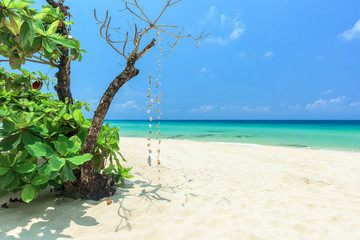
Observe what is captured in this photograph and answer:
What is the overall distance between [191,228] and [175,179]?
1.53m

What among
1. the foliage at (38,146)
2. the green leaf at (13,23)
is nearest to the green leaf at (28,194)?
the foliage at (38,146)

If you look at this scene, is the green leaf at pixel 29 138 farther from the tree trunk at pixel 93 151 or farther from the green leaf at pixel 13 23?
the green leaf at pixel 13 23

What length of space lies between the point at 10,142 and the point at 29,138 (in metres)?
0.18

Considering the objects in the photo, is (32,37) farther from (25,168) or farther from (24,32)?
(25,168)

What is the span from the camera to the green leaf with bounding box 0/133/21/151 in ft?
5.91

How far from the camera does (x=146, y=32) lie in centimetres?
242

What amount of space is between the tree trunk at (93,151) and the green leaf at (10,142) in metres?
0.61

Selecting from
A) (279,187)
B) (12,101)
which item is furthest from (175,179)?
(12,101)

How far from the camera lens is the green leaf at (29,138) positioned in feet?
5.95

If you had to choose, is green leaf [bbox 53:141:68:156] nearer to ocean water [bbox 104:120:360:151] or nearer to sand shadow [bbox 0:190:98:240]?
sand shadow [bbox 0:190:98:240]

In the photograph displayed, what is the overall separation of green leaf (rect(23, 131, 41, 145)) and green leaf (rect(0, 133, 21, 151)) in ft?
0.18

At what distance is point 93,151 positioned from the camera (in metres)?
2.29

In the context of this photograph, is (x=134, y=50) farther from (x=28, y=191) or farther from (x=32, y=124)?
(x=28, y=191)

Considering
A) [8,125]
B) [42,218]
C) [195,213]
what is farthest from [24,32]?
[195,213]
